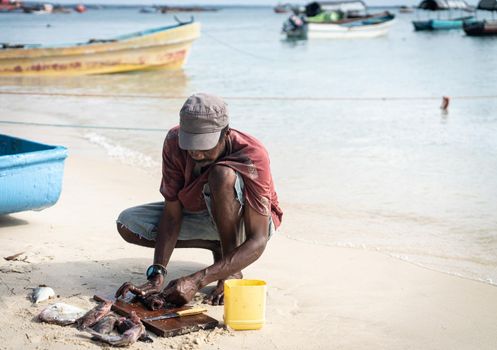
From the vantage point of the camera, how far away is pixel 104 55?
1803cm

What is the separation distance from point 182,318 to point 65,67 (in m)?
15.4

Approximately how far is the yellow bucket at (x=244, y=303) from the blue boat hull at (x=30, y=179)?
6.26 ft

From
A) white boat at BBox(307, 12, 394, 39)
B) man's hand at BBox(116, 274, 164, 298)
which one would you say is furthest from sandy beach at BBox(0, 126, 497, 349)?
white boat at BBox(307, 12, 394, 39)

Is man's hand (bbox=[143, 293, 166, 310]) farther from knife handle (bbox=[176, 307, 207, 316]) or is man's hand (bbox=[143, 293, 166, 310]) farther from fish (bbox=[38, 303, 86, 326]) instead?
fish (bbox=[38, 303, 86, 326])

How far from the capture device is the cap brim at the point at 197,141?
3.13 m

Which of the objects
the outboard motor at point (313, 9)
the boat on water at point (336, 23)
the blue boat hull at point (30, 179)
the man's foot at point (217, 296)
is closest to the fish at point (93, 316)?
the man's foot at point (217, 296)

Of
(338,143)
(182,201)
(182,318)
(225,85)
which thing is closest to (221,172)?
(182,201)

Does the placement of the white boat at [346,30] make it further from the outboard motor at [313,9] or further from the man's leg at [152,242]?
the man's leg at [152,242]

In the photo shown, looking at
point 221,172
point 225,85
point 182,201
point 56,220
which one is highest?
point 221,172

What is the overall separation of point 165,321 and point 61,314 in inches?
17.7

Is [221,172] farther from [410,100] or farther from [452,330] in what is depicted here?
[410,100]

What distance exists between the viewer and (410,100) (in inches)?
551

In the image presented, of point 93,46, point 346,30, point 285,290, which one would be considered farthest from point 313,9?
point 285,290

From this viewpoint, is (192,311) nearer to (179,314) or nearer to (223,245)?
(179,314)
